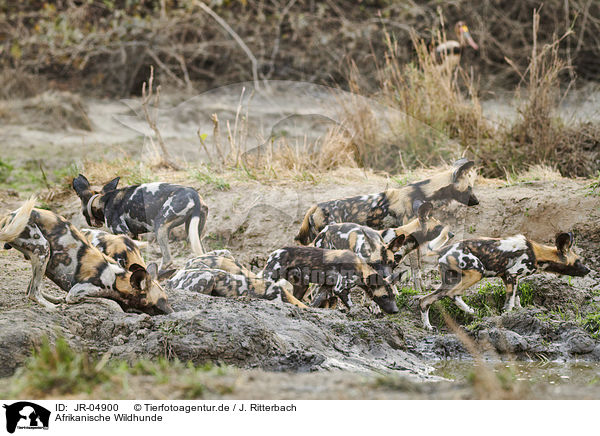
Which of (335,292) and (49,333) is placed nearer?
(49,333)

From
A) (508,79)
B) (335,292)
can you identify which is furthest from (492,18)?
(335,292)

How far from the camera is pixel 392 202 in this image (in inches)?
282

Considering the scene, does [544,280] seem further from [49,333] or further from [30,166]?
[30,166]

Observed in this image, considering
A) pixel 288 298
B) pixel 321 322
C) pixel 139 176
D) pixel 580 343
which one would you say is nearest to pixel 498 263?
pixel 580 343

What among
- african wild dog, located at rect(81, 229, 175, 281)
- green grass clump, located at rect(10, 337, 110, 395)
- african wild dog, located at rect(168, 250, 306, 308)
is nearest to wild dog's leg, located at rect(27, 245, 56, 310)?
african wild dog, located at rect(81, 229, 175, 281)

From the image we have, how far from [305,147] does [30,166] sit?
182 inches

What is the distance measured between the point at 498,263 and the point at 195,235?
2.76 metres

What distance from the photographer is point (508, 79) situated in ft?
45.9

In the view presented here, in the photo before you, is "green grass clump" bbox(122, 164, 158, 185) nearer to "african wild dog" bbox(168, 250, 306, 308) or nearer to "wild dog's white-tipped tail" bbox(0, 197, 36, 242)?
"african wild dog" bbox(168, 250, 306, 308)

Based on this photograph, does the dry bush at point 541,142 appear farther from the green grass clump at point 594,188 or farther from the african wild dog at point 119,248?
the african wild dog at point 119,248

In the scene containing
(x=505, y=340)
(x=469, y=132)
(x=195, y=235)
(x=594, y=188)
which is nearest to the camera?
(x=505, y=340)

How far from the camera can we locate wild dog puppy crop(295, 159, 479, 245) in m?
7.14

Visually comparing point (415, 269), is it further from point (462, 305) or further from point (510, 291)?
point (510, 291)
